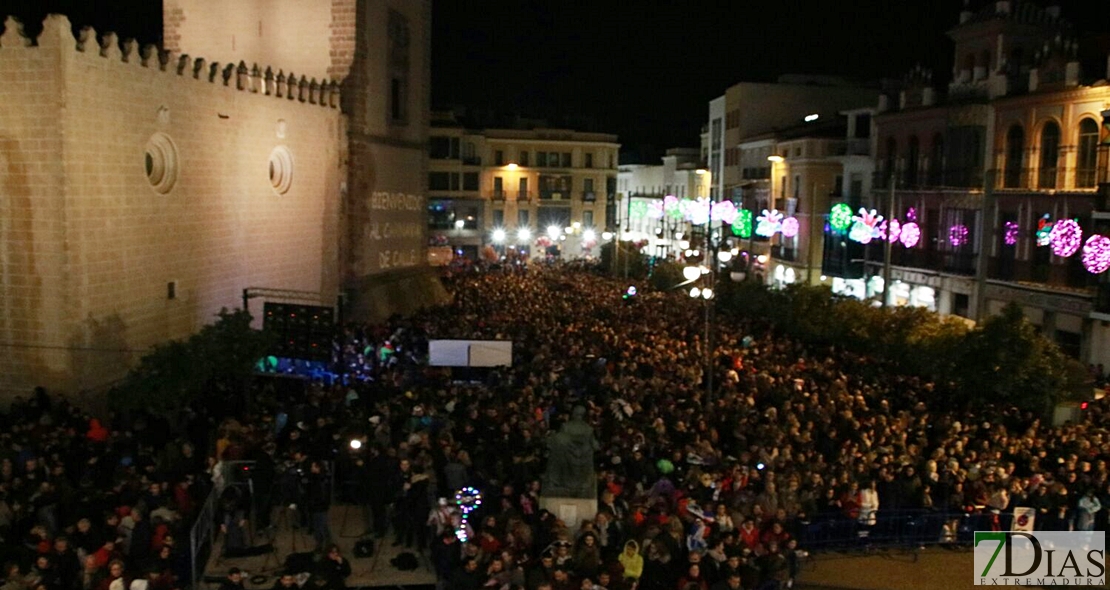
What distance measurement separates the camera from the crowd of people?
10.3 metres

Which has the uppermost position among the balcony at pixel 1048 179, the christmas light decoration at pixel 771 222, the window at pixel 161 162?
the balcony at pixel 1048 179

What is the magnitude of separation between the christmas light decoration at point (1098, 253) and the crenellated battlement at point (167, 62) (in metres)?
17.8

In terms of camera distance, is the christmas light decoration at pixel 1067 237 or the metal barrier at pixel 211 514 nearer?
the metal barrier at pixel 211 514

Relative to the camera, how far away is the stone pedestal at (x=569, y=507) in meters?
11.8

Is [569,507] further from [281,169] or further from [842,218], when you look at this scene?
[842,218]

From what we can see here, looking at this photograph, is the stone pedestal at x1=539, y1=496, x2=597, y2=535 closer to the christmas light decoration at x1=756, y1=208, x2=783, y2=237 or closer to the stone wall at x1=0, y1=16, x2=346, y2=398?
the stone wall at x1=0, y1=16, x2=346, y2=398

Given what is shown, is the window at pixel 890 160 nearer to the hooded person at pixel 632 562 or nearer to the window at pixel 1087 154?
the window at pixel 1087 154

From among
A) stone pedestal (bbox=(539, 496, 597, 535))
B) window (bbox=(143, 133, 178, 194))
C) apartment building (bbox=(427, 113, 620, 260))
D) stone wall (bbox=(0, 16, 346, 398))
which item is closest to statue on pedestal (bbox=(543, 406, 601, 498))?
stone pedestal (bbox=(539, 496, 597, 535))

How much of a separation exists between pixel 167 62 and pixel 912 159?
24779 mm

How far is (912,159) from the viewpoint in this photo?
115ft

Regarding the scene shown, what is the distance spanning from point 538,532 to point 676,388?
288 inches

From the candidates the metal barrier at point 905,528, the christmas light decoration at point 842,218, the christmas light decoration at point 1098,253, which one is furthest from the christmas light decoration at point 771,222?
the metal barrier at point 905,528

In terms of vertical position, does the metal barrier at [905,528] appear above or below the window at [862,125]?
below

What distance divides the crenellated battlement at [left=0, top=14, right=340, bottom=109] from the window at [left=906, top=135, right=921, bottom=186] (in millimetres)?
18918
